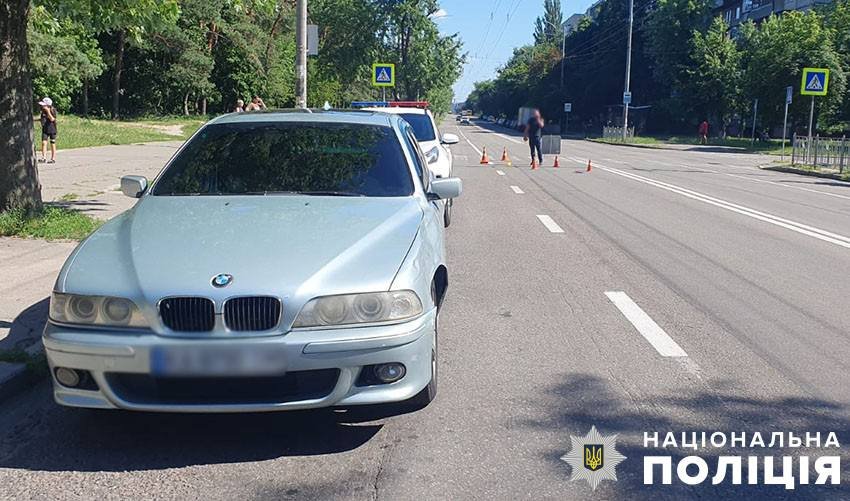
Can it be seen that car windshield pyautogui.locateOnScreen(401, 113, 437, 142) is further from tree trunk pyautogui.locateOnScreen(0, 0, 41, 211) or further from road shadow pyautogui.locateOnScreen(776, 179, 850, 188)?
road shadow pyautogui.locateOnScreen(776, 179, 850, 188)

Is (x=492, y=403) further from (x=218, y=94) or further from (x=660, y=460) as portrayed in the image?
(x=218, y=94)

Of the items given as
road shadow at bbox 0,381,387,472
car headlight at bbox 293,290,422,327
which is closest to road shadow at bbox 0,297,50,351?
road shadow at bbox 0,381,387,472

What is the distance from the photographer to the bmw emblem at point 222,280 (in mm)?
3947

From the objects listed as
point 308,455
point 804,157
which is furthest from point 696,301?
point 804,157

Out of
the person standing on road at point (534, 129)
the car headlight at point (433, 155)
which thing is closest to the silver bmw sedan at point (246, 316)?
the car headlight at point (433, 155)

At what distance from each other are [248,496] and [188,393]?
0.63 meters

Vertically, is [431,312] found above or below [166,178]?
below

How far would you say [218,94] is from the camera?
197 ft

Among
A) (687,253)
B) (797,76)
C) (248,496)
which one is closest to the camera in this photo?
(248,496)

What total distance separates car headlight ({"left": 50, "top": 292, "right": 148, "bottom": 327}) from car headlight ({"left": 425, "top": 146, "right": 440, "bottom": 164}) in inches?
393

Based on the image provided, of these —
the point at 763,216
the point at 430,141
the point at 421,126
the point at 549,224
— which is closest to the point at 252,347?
the point at 549,224

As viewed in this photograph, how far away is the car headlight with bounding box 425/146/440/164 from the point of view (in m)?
13.8

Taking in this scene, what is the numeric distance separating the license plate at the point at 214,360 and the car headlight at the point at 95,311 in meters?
0.20

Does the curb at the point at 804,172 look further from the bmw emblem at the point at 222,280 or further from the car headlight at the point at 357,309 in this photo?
the bmw emblem at the point at 222,280
